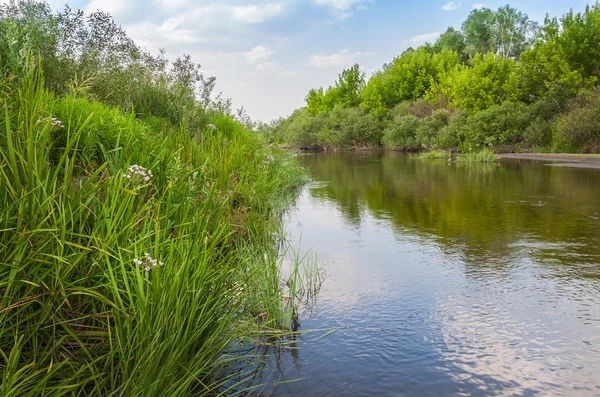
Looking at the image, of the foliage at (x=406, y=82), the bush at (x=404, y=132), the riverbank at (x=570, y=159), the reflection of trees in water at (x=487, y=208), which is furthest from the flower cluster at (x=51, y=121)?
the foliage at (x=406, y=82)

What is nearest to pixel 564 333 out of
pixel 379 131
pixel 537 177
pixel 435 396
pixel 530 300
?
pixel 530 300

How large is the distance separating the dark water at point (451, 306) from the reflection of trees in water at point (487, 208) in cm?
5

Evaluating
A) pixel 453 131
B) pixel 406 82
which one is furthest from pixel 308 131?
pixel 453 131

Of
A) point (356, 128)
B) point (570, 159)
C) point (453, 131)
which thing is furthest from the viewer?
point (356, 128)

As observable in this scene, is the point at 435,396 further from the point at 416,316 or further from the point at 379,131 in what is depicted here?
the point at 379,131

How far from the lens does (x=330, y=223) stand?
374 inches

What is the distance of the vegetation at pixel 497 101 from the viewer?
33.7 meters

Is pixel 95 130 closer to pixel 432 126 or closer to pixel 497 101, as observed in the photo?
pixel 497 101

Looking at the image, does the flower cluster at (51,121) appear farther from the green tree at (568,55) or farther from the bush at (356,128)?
the bush at (356,128)

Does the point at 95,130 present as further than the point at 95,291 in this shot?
Yes

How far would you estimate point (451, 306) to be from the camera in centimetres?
480

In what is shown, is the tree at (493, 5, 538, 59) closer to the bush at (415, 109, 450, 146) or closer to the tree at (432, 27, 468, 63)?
the tree at (432, 27, 468, 63)

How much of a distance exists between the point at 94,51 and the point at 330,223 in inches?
224

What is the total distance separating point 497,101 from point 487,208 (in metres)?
33.4
